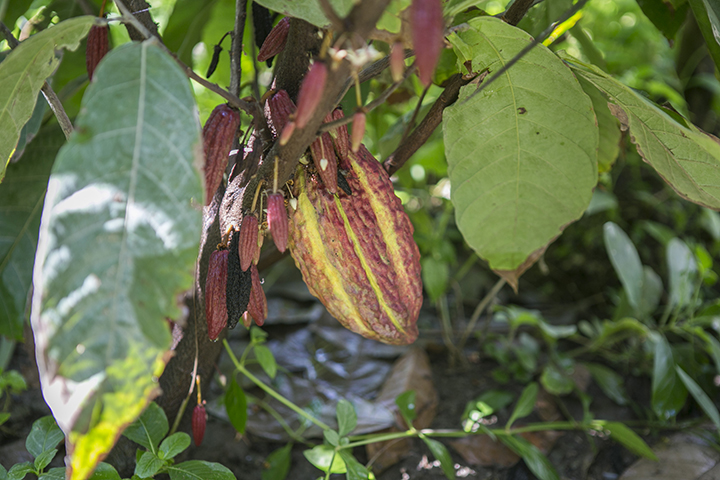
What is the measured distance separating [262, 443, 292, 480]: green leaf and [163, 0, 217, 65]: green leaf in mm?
909

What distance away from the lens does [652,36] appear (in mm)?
2514

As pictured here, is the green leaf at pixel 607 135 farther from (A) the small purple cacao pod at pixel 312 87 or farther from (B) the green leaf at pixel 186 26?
(B) the green leaf at pixel 186 26

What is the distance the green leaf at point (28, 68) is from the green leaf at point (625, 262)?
54.9 inches

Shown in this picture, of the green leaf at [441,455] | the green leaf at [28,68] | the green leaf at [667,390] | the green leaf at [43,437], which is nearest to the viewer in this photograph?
the green leaf at [28,68]

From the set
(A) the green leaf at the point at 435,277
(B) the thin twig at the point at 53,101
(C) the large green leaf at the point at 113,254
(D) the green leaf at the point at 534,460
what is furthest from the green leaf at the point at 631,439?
(B) the thin twig at the point at 53,101

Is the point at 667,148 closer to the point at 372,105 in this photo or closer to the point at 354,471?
the point at 372,105

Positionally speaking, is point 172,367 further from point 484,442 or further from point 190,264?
point 484,442

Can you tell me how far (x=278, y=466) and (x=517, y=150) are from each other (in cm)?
83

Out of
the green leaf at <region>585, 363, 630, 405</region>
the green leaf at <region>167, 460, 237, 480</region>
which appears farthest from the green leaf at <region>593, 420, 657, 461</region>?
the green leaf at <region>167, 460, 237, 480</region>

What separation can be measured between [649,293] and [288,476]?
1.20 meters

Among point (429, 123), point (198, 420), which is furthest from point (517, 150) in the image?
point (198, 420)

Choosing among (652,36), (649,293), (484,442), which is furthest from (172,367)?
(652,36)

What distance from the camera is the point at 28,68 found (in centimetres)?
63

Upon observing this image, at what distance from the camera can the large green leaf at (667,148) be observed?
2.43 ft
